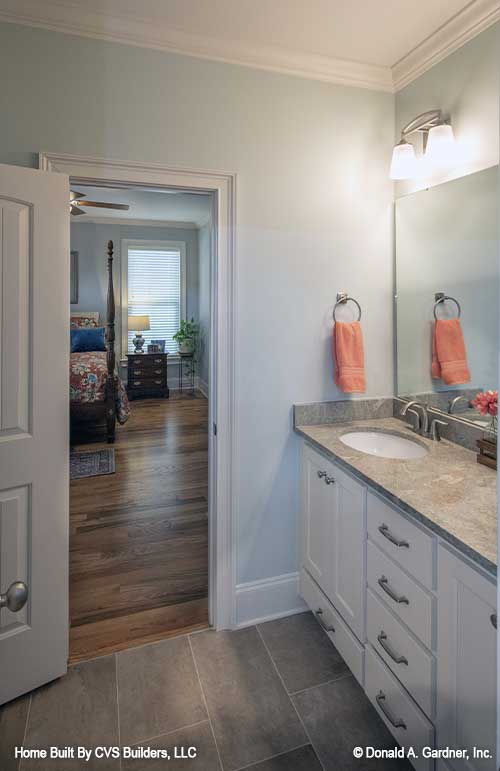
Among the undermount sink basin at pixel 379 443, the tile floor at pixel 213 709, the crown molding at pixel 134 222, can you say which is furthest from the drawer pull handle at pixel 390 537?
the crown molding at pixel 134 222

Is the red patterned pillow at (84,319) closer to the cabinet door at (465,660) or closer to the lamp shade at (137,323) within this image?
the lamp shade at (137,323)

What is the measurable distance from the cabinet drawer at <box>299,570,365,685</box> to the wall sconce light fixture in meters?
1.96

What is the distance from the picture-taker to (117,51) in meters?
1.87

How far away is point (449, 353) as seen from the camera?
2051 millimetres

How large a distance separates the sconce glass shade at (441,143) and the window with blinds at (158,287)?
605 cm

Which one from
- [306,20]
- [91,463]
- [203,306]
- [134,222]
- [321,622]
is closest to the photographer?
[306,20]

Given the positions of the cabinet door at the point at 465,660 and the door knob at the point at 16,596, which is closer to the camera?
the door knob at the point at 16,596

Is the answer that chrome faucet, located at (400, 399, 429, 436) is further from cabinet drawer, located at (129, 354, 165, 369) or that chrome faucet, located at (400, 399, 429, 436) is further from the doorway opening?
cabinet drawer, located at (129, 354, 165, 369)

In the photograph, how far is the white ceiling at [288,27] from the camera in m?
1.75

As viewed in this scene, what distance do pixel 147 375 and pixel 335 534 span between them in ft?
19.0

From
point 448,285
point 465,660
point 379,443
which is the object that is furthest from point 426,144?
point 465,660

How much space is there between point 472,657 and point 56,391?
1.61m

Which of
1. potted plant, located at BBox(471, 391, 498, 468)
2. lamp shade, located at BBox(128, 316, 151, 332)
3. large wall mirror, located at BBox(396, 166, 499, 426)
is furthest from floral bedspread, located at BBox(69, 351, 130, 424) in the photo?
potted plant, located at BBox(471, 391, 498, 468)

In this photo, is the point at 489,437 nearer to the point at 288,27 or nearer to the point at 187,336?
the point at 288,27
